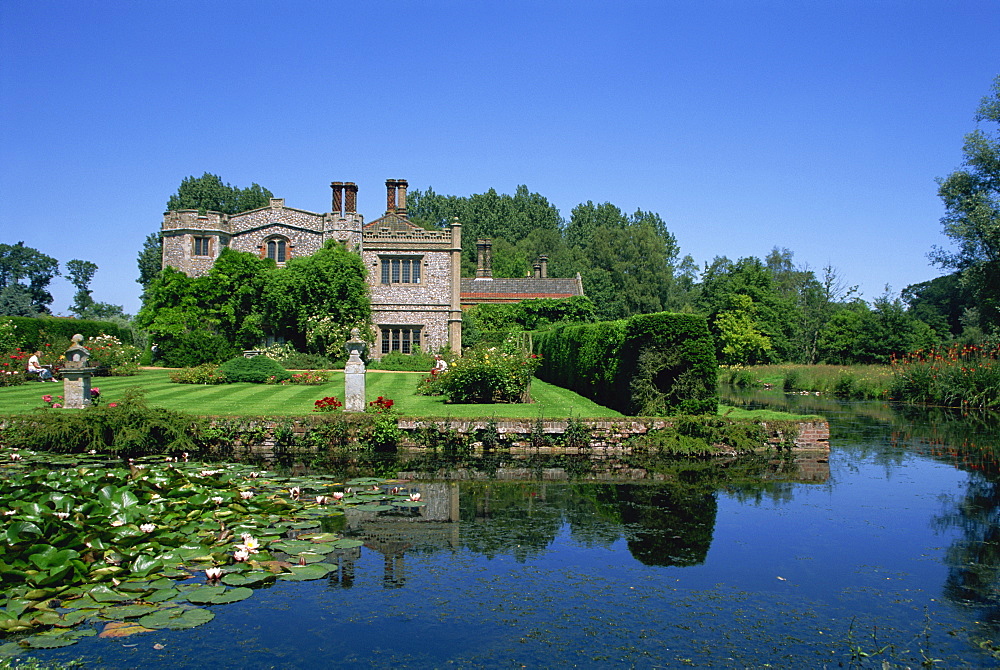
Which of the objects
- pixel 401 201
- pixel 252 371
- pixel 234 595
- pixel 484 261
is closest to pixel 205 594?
pixel 234 595

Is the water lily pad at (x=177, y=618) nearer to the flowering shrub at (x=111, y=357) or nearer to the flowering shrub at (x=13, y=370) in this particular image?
the flowering shrub at (x=13, y=370)

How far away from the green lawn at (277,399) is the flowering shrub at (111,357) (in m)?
1.42

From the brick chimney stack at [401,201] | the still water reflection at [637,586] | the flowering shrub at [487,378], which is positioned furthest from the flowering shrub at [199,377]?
the brick chimney stack at [401,201]

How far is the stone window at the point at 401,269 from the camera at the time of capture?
34.2m

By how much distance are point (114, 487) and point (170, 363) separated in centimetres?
2573

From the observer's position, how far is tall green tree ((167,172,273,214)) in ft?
202

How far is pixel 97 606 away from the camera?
5.55m

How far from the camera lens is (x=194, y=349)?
31266 millimetres

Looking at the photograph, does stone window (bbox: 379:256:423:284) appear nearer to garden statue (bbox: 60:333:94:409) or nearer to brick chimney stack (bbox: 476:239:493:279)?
brick chimney stack (bbox: 476:239:493:279)

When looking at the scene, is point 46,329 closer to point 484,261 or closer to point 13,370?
A: point 13,370

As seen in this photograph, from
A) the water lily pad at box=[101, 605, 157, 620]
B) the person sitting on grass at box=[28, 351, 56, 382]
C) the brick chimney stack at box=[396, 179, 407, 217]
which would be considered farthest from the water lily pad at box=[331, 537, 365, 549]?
the brick chimney stack at box=[396, 179, 407, 217]

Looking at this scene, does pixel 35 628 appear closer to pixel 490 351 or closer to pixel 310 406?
pixel 310 406

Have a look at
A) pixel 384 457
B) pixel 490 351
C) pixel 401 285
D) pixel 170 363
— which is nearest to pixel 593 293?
pixel 401 285

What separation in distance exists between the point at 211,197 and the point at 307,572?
203 ft
